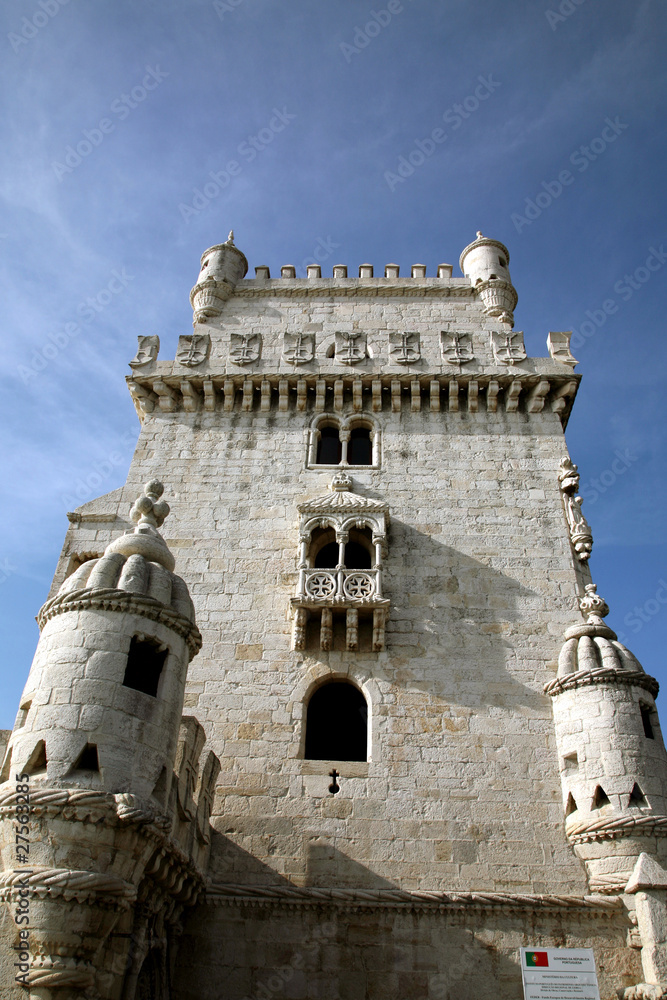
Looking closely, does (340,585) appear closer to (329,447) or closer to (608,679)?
(329,447)

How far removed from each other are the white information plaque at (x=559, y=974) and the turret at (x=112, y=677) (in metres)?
5.84

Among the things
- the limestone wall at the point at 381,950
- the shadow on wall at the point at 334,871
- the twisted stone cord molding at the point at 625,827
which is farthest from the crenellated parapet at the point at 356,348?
the limestone wall at the point at 381,950

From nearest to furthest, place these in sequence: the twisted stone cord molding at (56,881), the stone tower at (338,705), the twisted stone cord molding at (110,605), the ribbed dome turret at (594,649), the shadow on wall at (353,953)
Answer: the twisted stone cord molding at (56,881) < the stone tower at (338,705) < the twisted stone cord molding at (110,605) < the shadow on wall at (353,953) < the ribbed dome turret at (594,649)

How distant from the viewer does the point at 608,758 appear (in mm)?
11805

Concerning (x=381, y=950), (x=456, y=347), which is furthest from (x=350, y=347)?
(x=381, y=950)

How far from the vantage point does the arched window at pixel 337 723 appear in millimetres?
13398

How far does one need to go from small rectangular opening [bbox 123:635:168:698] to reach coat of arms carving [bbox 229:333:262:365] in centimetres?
963

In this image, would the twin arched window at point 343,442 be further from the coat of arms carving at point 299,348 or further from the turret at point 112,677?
the turret at point 112,677

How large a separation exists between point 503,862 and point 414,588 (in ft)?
16.5

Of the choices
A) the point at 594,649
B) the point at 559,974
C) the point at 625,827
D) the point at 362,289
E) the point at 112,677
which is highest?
the point at 362,289

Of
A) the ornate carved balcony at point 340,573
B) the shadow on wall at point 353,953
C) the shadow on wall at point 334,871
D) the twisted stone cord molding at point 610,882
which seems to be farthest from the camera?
the ornate carved balcony at point 340,573

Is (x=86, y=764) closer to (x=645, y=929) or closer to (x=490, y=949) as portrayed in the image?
(x=490, y=949)

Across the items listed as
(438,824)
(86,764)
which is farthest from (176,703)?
(438,824)

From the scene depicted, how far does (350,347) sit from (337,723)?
361 inches
